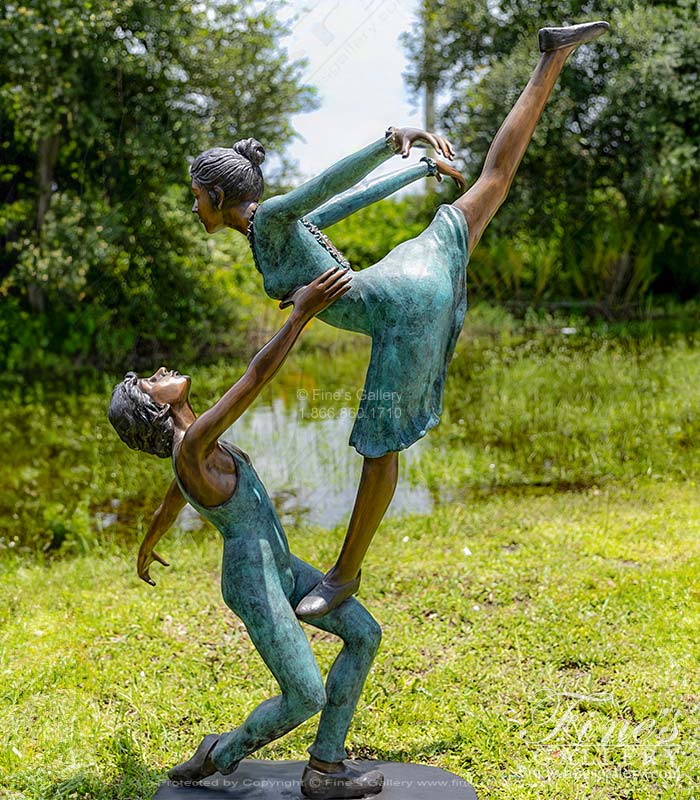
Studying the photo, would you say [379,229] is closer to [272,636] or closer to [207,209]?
[207,209]

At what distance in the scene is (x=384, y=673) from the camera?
400 centimetres

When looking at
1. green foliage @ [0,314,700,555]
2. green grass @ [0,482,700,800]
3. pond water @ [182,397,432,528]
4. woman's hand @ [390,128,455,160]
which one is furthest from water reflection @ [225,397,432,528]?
woman's hand @ [390,128,455,160]

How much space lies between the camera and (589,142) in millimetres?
11766

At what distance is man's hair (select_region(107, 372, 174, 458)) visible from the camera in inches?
105

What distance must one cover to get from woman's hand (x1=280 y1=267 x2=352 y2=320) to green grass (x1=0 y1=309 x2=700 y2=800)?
1716 mm

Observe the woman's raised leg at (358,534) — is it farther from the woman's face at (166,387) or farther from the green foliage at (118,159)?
the green foliage at (118,159)

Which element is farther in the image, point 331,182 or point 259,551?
point 259,551

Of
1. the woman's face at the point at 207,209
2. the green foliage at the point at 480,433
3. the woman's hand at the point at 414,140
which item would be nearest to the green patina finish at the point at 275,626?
the woman's face at the point at 207,209

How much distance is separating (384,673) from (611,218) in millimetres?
10374

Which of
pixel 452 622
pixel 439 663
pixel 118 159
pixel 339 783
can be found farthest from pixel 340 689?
pixel 118 159

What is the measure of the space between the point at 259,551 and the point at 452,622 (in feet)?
6.37

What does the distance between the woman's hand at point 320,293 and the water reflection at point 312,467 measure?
368cm

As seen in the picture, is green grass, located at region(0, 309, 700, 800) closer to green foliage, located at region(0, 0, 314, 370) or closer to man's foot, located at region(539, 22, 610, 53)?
man's foot, located at region(539, 22, 610, 53)

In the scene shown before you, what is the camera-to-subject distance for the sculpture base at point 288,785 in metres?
2.87
